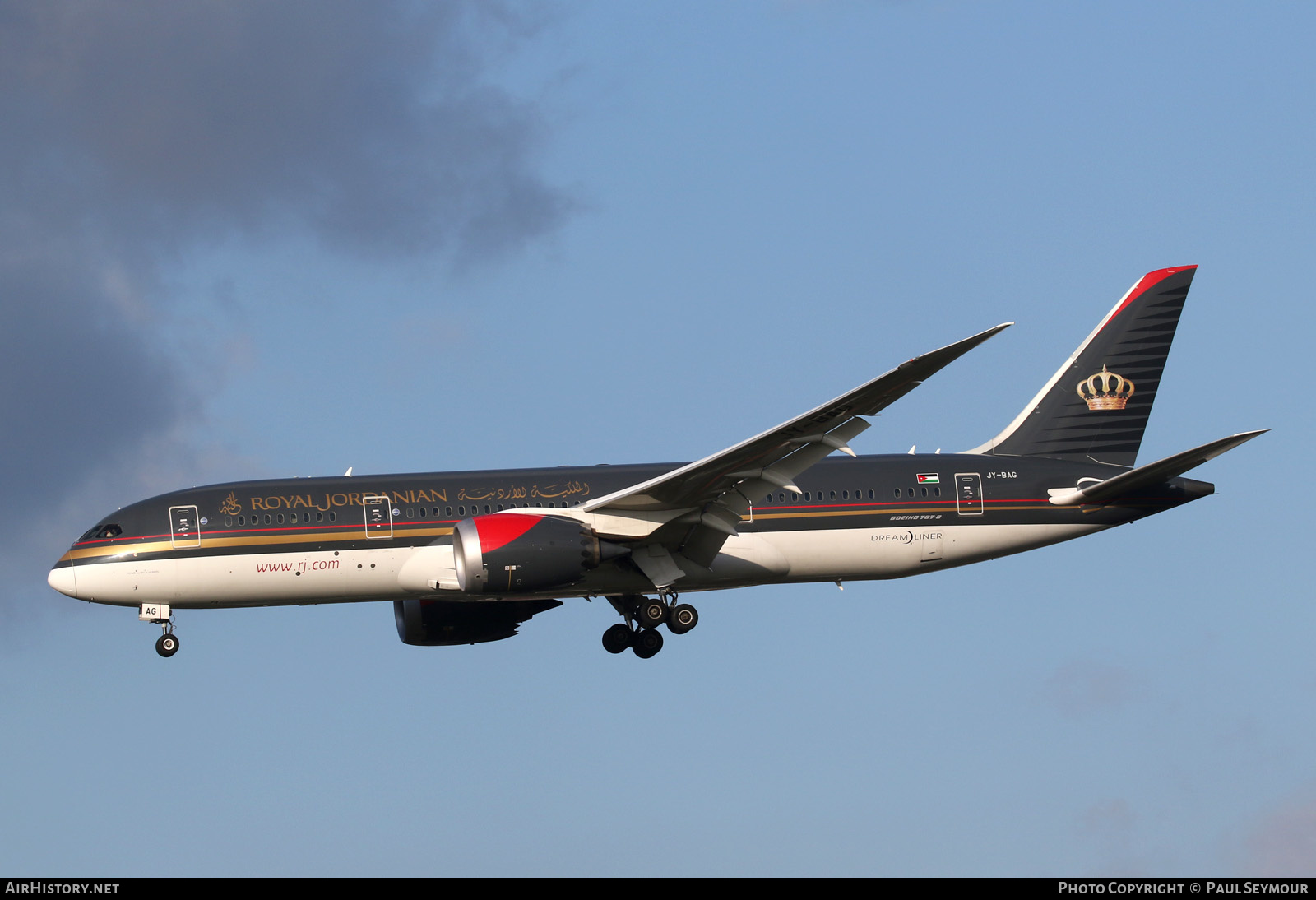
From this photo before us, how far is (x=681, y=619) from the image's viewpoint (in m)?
39.8

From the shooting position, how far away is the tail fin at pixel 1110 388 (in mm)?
43156

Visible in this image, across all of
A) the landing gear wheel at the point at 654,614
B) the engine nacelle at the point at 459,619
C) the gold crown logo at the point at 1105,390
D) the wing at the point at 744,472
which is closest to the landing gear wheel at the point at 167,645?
the engine nacelle at the point at 459,619

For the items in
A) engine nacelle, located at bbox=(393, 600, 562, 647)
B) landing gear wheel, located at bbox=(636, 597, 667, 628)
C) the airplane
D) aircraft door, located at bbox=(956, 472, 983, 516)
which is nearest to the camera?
the airplane

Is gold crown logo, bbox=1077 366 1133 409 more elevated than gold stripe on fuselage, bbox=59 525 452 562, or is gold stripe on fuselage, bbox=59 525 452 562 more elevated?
gold crown logo, bbox=1077 366 1133 409

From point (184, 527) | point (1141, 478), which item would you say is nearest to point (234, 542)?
point (184, 527)

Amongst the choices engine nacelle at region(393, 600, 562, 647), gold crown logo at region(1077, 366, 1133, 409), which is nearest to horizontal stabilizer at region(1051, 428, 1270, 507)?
gold crown logo at region(1077, 366, 1133, 409)

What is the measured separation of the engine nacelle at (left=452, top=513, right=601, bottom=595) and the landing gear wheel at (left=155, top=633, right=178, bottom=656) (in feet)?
24.2

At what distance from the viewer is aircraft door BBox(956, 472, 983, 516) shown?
40.7 metres

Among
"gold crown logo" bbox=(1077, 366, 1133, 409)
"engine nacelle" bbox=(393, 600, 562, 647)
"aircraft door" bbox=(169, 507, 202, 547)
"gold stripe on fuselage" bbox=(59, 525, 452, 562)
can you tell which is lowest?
"engine nacelle" bbox=(393, 600, 562, 647)

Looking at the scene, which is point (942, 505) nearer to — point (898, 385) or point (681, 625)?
point (681, 625)

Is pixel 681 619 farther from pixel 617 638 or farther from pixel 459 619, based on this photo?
pixel 459 619

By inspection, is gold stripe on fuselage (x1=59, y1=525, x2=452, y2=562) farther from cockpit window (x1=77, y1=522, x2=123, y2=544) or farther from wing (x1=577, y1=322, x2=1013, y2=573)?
wing (x1=577, y1=322, x2=1013, y2=573)

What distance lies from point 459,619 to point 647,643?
17.8 feet

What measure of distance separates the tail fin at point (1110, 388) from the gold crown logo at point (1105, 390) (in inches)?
0.9
